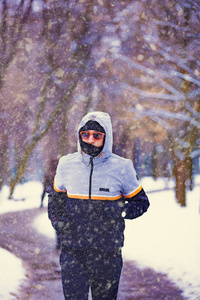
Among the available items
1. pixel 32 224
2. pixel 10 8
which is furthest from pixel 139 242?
pixel 10 8

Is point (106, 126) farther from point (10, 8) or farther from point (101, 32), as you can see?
point (101, 32)

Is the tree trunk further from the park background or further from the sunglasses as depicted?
the sunglasses

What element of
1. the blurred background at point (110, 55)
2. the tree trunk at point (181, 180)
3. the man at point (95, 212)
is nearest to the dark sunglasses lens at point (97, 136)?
the man at point (95, 212)

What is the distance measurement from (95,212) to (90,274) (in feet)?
1.68

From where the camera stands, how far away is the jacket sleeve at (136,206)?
8.98 ft

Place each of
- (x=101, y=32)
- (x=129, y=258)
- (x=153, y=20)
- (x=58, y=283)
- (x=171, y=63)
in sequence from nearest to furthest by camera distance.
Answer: (x=58, y=283) < (x=129, y=258) < (x=153, y=20) < (x=101, y=32) < (x=171, y=63)

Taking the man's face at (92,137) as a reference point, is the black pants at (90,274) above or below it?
below

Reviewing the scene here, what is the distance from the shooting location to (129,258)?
6.29 m

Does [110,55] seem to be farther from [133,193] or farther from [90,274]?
[90,274]

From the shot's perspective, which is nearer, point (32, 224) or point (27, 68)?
point (32, 224)

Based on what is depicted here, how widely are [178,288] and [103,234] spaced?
236 centimetres

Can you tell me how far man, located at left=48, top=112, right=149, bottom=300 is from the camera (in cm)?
272

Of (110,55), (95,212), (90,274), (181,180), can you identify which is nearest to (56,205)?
(95,212)

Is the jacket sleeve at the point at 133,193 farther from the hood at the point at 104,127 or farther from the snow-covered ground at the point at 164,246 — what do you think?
the snow-covered ground at the point at 164,246
